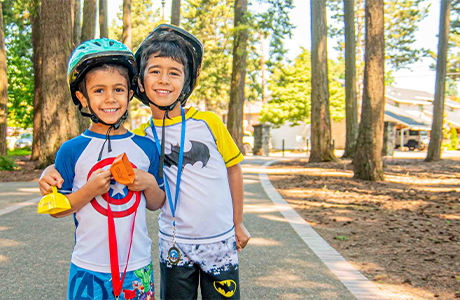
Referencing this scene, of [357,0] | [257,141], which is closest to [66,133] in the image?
[257,141]

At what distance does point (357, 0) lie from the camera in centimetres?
4034

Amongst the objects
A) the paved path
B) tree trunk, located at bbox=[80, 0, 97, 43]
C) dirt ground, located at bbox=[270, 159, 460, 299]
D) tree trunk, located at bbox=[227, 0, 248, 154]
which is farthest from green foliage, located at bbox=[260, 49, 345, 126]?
the paved path

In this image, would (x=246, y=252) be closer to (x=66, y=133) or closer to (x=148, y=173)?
(x=148, y=173)

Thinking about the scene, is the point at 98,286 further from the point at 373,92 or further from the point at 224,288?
the point at 373,92

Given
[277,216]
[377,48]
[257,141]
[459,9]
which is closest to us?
[277,216]

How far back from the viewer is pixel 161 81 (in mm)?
2363

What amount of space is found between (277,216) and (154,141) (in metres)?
5.52

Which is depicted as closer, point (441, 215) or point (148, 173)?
point (148, 173)

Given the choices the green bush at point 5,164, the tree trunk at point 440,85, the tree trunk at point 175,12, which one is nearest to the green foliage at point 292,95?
the tree trunk at point 175,12

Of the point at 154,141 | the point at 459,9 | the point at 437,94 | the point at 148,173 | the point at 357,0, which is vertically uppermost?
the point at 357,0

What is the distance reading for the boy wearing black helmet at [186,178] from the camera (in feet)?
7.58

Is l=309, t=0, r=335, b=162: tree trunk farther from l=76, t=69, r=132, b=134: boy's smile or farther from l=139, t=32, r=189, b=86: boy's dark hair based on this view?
l=76, t=69, r=132, b=134: boy's smile

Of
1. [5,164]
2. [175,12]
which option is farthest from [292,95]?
[5,164]

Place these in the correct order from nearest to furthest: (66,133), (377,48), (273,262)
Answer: (273,262) → (377,48) → (66,133)
